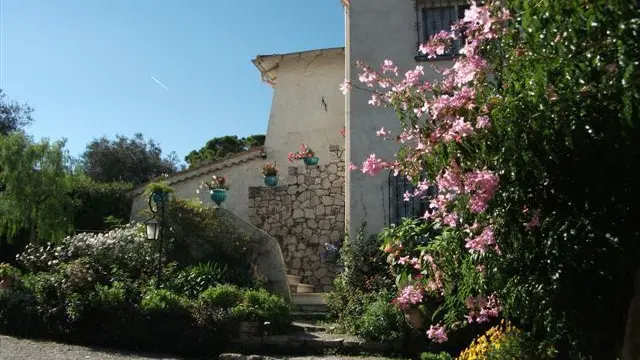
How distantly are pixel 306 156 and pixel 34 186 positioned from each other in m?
5.68

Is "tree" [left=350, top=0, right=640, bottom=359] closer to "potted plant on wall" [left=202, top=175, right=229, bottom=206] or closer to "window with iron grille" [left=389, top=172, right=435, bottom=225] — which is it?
"window with iron grille" [left=389, top=172, right=435, bottom=225]

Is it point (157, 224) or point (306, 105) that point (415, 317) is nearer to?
point (157, 224)

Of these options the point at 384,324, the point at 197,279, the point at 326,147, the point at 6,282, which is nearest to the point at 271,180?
the point at 326,147

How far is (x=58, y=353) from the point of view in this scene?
26.5ft

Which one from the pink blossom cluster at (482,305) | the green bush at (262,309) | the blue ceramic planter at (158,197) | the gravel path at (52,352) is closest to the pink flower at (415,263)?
the pink blossom cluster at (482,305)

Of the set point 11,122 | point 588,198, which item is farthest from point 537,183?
point 11,122

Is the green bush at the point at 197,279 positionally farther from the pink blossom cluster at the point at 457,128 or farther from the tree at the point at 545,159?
the tree at the point at 545,159

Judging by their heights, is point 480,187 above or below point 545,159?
below

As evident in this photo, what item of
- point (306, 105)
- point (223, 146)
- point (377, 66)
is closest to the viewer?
point (377, 66)

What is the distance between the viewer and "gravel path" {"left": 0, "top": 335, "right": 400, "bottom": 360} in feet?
25.7

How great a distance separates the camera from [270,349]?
871 centimetres

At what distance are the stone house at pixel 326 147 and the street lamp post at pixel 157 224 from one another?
10.4ft

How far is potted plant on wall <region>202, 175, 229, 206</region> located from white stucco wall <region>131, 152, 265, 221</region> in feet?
0.86

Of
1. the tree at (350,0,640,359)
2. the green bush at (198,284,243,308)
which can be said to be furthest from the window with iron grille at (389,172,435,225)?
the tree at (350,0,640,359)
